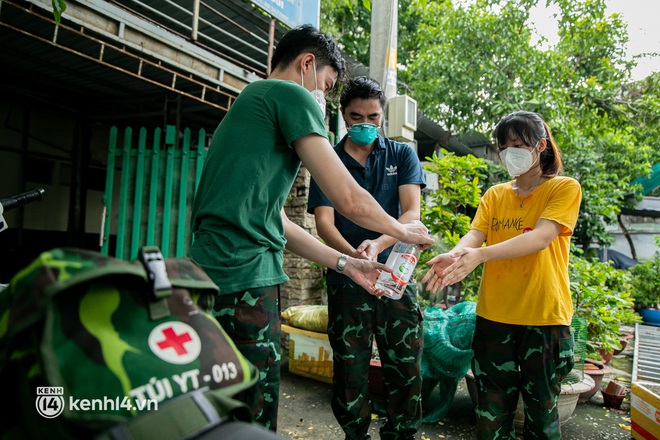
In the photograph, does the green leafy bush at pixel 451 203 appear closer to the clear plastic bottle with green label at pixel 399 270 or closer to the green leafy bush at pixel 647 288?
the clear plastic bottle with green label at pixel 399 270

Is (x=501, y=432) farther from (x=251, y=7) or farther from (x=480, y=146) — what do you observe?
(x=480, y=146)

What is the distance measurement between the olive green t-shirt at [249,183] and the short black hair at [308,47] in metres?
0.37

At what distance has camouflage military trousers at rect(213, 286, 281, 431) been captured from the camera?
5.20 feet

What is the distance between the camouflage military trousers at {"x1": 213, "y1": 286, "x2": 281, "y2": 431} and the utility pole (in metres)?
3.42

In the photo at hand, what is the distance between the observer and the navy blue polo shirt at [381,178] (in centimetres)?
251

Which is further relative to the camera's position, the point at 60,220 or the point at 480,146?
the point at 480,146

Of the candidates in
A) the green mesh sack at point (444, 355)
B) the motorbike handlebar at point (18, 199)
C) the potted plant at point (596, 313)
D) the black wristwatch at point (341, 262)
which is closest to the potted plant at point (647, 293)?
the potted plant at point (596, 313)

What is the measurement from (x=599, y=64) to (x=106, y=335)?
445 inches

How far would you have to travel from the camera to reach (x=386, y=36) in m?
4.50

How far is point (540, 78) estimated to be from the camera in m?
8.64

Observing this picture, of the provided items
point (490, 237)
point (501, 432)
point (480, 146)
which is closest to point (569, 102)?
point (480, 146)

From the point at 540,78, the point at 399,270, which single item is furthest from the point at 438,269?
the point at 540,78

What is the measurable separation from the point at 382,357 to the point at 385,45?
3406mm
